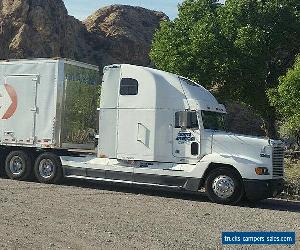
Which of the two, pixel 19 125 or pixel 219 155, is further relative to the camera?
pixel 19 125

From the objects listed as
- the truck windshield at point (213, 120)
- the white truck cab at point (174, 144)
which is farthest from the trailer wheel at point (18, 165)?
the truck windshield at point (213, 120)

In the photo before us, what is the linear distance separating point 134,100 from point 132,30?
66338mm

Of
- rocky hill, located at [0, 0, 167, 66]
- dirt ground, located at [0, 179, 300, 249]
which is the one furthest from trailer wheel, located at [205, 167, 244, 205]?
rocky hill, located at [0, 0, 167, 66]

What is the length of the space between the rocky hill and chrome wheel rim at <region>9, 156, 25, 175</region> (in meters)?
42.8

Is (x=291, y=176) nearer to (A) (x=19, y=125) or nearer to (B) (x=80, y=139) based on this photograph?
(B) (x=80, y=139)

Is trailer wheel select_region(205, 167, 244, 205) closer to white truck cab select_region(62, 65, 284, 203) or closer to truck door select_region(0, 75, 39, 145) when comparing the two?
white truck cab select_region(62, 65, 284, 203)

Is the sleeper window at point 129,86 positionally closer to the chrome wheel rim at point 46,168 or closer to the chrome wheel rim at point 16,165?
the chrome wheel rim at point 46,168

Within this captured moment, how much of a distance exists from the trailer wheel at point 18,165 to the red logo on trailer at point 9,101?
1.34m

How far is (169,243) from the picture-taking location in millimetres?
8352

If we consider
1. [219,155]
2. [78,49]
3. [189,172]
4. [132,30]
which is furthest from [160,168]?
[132,30]

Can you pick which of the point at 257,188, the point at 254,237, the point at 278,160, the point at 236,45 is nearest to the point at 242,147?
the point at 278,160

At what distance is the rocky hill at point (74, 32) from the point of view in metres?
59.3

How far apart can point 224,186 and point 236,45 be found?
13470 mm

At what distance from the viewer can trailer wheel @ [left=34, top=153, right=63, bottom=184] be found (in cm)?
1611
